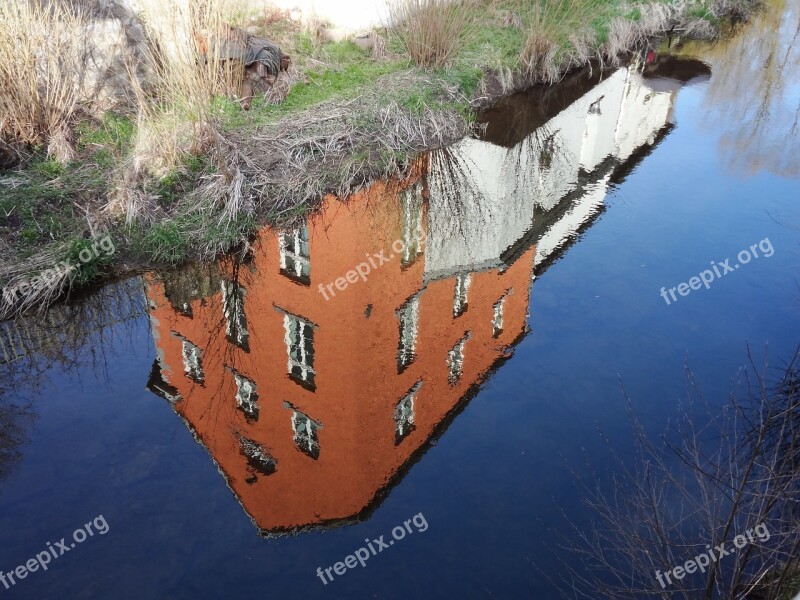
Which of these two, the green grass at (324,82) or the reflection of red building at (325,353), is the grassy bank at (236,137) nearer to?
the green grass at (324,82)

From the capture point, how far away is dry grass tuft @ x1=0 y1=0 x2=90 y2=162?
340 inches

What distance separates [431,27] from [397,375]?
7389mm

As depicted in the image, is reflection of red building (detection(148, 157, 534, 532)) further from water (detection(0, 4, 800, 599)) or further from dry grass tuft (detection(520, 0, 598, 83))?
dry grass tuft (detection(520, 0, 598, 83))

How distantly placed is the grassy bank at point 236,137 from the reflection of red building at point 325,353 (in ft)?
2.15

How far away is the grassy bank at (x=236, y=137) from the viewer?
27.2ft

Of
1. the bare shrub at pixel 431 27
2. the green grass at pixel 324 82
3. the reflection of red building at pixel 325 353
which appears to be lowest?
the reflection of red building at pixel 325 353

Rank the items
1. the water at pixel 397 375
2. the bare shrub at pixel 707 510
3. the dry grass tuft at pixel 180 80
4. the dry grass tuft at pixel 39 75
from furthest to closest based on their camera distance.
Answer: the dry grass tuft at pixel 180 80 < the dry grass tuft at pixel 39 75 < the water at pixel 397 375 < the bare shrub at pixel 707 510

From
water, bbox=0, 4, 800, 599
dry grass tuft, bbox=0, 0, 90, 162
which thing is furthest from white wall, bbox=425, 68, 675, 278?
dry grass tuft, bbox=0, 0, 90, 162

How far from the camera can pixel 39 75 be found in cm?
921

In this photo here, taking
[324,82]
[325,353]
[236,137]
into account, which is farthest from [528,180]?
[325,353]

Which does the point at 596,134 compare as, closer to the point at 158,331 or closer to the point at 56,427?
the point at 158,331

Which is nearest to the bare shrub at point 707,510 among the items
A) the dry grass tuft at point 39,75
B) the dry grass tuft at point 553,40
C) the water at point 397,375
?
the water at point 397,375

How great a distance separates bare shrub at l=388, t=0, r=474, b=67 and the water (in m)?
2.22

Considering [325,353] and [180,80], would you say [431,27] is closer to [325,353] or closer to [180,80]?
[180,80]
